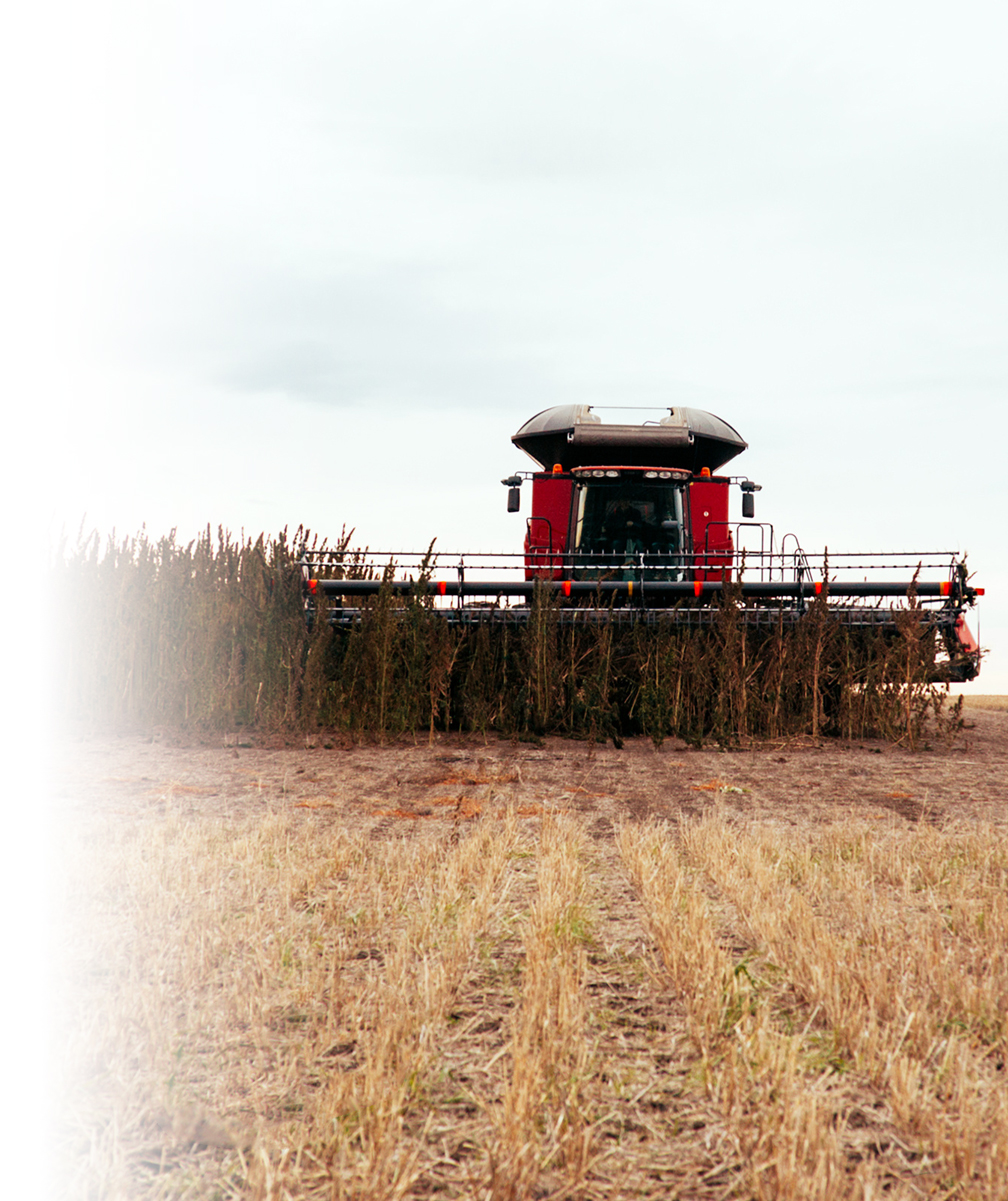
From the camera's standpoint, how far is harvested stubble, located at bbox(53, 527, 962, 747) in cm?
1038

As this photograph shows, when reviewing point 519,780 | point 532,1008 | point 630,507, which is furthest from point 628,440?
point 532,1008

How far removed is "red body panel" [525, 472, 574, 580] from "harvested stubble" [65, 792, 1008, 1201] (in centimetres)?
754

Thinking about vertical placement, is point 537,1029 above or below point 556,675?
below

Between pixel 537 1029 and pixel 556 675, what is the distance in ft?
24.9

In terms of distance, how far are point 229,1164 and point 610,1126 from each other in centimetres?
89

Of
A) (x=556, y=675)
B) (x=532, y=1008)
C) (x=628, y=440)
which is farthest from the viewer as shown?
(x=628, y=440)

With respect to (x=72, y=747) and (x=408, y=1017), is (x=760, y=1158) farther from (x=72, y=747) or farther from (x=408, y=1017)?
(x=72, y=747)

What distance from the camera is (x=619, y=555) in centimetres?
1072

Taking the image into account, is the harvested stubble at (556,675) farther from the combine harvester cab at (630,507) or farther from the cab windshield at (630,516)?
the cab windshield at (630,516)

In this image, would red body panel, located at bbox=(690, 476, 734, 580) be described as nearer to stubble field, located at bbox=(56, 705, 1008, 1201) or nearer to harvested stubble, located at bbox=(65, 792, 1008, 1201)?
stubble field, located at bbox=(56, 705, 1008, 1201)

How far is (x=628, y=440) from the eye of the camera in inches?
473

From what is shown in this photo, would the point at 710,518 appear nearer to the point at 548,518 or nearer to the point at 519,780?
the point at 548,518

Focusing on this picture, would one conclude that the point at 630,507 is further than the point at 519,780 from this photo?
Yes

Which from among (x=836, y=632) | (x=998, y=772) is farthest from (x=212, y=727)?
(x=998, y=772)
